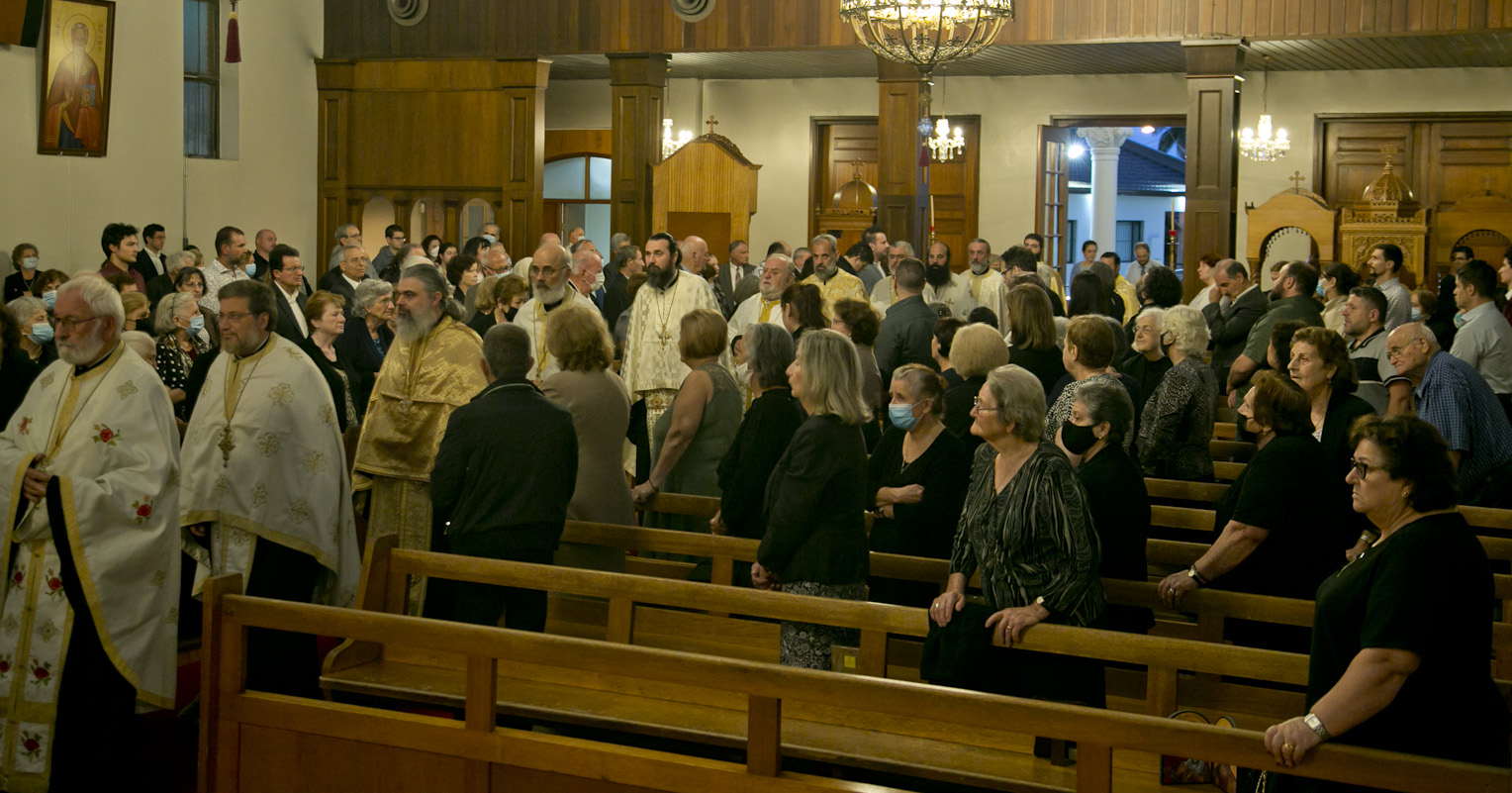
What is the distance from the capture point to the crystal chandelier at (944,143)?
17875 millimetres

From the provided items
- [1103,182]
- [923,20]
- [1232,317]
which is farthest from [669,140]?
[1232,317]

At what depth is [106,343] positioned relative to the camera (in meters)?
4.54

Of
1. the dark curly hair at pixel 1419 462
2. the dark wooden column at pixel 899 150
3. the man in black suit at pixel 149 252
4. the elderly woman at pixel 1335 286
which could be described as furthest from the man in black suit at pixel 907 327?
the man in black suit at pixel 149 252

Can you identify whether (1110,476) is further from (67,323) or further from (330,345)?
(330,345)

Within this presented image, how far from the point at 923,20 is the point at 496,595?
5679mm

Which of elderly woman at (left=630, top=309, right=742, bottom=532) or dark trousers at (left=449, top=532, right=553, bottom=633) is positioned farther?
elderly woman at (left=630, top=309, right=742, bottom=532)

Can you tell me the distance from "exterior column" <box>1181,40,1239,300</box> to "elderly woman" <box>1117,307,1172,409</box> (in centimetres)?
744

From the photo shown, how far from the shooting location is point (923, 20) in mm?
9188

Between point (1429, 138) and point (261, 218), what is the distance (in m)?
14.1

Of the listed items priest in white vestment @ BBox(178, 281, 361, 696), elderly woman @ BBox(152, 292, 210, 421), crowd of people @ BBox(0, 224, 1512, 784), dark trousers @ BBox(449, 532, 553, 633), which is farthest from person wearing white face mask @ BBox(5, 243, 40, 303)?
dark trousers @ BBox(449, 532, 553, 633)

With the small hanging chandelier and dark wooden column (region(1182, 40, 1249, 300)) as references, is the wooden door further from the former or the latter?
dark wooden column (region(1182, 40, 1249, 300))

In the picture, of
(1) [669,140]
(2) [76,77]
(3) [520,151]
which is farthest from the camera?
(1) [669,140]

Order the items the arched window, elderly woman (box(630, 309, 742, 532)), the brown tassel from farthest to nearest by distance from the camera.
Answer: the arched window, the brown tassel, elderly woman (box(630, 309, 742, 532))

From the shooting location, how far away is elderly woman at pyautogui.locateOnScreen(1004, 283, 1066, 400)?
6.89 m
